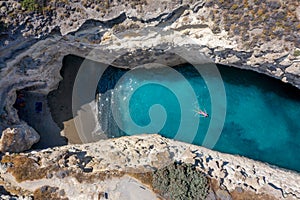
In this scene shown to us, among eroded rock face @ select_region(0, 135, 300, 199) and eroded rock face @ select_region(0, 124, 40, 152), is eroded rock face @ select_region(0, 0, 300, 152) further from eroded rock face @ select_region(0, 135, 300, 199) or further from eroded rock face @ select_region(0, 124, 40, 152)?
eroded rock face @ select_region(0, 135, 300, 199)

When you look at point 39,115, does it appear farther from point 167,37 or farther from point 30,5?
point 167,37

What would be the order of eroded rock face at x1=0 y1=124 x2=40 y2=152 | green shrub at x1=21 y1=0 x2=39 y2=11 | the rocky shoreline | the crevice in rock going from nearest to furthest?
1. the rocky shoreline
2. green shrub at x1=21 y1=0 x2=39 y2=11
3. eroded rock face at x1=0 y1=124 x2=40 y2=152
4. the crevice in rock

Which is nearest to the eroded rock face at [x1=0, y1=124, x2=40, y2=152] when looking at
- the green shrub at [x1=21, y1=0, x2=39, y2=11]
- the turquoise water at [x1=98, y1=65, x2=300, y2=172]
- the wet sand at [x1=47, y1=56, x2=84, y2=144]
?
the wet sand at [x1=47, y1=56, x2=84, y2=144]

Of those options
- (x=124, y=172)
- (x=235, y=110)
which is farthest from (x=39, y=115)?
(x=235, y=110)

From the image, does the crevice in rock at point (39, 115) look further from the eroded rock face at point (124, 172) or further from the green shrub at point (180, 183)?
the green shrub at point (180, 183)

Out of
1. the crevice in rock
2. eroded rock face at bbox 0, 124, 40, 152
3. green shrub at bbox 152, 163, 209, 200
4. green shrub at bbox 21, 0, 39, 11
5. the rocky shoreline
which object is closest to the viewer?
green shrub at bbox 152, 163, 209, 200
